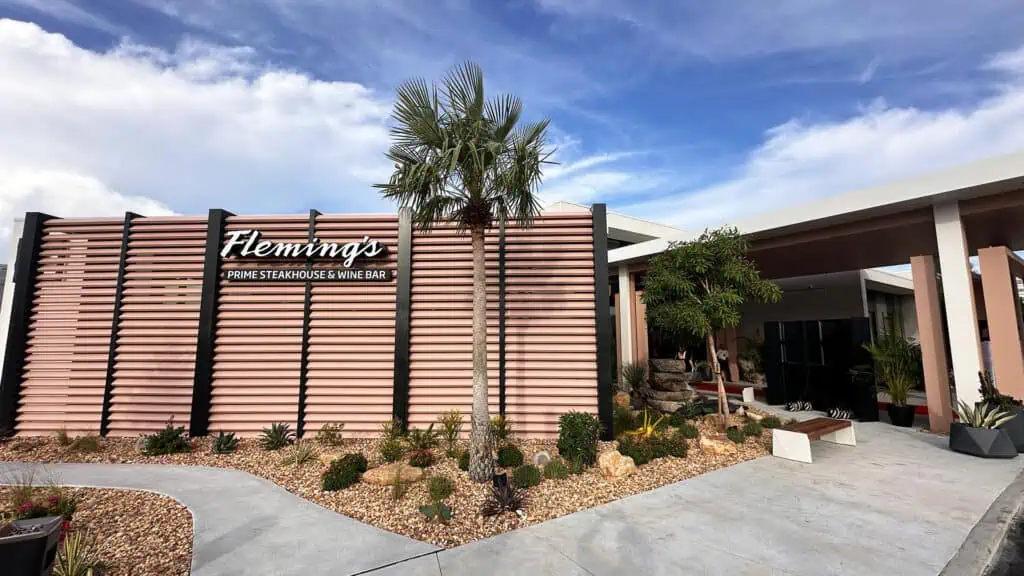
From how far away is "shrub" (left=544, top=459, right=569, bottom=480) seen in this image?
5516mm

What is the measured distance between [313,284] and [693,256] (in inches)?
299

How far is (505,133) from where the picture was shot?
5750mm

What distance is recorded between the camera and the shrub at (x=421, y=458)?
5.96 meters

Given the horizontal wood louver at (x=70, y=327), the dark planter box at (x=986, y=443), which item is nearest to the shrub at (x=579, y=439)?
the dark planter box at (x=986, y=443)

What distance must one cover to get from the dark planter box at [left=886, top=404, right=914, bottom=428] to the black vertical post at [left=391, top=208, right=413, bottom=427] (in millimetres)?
A: 10855

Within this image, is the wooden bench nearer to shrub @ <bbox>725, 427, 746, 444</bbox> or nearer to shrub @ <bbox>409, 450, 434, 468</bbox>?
shrub @ <bbox>725, 427, 746, 444</bbox>

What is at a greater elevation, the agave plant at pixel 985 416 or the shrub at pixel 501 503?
the agave plant at pixel 985 416

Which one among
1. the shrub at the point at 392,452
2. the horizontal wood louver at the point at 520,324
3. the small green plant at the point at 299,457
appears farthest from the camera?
the horizontal wood louver at the point at 520,324

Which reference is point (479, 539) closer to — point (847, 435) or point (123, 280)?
point (847, 435)

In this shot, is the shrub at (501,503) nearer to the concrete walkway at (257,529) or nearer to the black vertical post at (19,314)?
the concrete walkway at (257,529)

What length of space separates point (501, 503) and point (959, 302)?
9.50 meters

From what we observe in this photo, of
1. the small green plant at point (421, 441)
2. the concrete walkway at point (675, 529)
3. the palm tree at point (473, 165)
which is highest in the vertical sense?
the palm tree at point (473, 165)

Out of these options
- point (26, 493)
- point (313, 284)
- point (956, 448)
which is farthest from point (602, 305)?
point (26, 493)

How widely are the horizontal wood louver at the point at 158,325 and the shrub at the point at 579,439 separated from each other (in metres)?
7.17
